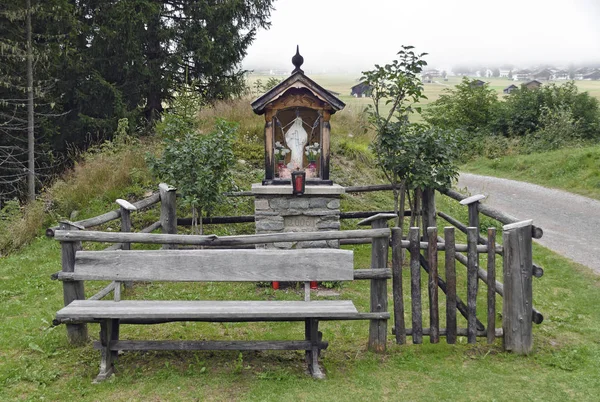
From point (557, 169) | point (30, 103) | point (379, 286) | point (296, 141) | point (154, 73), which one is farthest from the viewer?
point (557, 169)

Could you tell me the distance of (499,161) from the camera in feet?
67.9

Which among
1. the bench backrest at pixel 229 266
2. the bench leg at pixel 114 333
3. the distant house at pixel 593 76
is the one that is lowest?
the bench leg at pixel 114 333

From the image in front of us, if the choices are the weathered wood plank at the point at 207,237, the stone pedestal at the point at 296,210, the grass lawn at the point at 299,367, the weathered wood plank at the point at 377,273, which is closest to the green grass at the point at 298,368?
the grass lawn at the point at 299,367

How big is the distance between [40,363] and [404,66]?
6221mm

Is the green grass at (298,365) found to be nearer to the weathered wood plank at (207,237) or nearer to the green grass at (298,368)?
the green grass at (298,368)

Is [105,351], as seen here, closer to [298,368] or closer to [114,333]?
[114,333]

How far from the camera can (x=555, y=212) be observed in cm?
1266

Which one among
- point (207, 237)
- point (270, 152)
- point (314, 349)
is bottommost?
point (314, 349)

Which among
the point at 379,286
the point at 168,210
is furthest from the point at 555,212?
the point at 379,286

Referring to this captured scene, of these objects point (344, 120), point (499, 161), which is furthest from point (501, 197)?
point (499, 161)

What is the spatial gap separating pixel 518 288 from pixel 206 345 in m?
2.94

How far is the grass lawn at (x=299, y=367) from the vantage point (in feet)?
14.2

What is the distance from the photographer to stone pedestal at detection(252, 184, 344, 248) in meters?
7.67

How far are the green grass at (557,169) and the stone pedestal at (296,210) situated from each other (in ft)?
32.2
